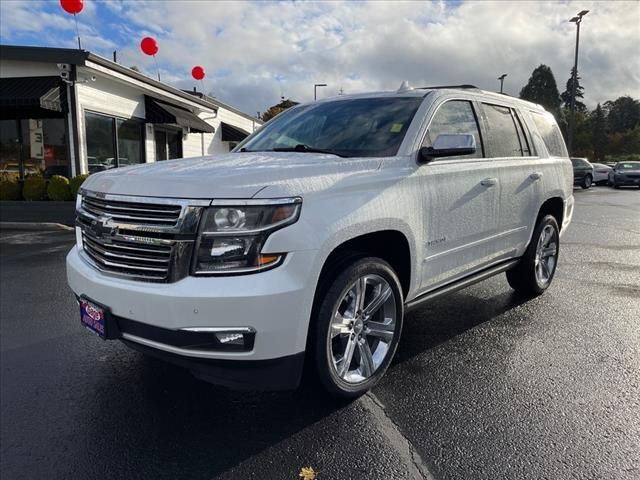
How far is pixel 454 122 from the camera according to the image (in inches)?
154

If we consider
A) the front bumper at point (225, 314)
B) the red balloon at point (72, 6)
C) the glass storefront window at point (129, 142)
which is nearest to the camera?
the front bumper at point (225, 314)

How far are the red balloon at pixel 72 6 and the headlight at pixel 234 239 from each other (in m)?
11.6

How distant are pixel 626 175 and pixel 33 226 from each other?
27615 mm

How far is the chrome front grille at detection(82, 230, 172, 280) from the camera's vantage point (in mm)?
2518

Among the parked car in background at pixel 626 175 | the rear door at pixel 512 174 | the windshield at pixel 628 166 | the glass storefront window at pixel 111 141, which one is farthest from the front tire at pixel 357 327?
A: the windshield at pixel 628 166

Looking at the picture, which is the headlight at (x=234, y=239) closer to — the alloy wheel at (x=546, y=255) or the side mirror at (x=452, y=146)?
the side mirror at (x=452, y=146)

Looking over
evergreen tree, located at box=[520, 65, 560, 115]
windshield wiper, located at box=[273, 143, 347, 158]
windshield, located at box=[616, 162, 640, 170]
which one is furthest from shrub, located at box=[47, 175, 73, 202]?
evergreen tree, located at box=[520, 65, 560, 115]

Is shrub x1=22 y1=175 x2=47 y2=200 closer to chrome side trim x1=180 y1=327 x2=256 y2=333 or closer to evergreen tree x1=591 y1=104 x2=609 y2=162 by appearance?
chrome side trim x1=180 y1=327 x2=256 y2=333

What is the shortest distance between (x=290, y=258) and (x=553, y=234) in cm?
394

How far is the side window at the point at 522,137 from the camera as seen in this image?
4.77 meters

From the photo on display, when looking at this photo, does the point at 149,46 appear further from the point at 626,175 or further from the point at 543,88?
the point at 543,88

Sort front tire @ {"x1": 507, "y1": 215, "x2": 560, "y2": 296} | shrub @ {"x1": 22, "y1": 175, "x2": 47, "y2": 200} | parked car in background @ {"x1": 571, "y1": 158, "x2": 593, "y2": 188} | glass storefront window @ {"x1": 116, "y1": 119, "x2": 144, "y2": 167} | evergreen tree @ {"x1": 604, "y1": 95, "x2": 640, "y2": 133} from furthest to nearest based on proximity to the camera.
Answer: evergreen tree @ {"x1": 604, "y1": 95, "x2": 640, "y2": 133}
parked car in background @ {"x1": 571, "y1": 158, "x2": 593, "y2": 188}
glass storefront window @ {"x1": 116, "y1": 119, "x2": 144, "y2": 167}
shrub @ {"x1": 22, "y1": 175, "x2": 47, "y2": 200}
front tire @ {"x1": 507, "y1": 215, "x2": 560, "y2": 296}

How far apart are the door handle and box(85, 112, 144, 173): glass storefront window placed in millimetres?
10968

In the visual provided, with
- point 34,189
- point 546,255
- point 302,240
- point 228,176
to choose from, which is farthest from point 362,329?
point 34,189
